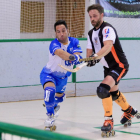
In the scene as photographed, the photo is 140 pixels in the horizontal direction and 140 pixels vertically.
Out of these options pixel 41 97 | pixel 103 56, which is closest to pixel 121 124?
pixel 103 56

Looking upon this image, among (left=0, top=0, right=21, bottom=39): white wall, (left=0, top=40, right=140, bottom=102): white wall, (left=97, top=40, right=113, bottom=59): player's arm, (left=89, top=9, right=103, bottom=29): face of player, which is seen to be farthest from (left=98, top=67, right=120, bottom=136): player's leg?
(left=0, top=0, right=21, bottom=39): white wall

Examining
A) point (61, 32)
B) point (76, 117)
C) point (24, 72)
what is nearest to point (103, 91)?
point (61, 32)

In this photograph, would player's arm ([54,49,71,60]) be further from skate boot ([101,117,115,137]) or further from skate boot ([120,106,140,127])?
skate boot ([120,106,140,127])

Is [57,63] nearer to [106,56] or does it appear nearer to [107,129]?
[106,56]

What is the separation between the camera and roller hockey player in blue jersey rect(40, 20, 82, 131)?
14.8 feet

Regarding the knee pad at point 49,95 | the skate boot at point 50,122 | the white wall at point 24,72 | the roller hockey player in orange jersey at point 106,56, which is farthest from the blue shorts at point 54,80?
the white wall at point 24,72

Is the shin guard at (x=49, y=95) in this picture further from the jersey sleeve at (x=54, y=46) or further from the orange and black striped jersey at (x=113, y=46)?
the orange and black striped jersey at (x=113, y=46)

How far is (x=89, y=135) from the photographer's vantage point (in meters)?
4.41

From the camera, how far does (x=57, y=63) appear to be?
15.6ft

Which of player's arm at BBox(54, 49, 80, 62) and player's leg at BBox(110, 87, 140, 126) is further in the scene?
player's leg at BBox(110, 87, 140, 126)

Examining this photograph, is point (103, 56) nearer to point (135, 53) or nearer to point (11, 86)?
point (11, 86)

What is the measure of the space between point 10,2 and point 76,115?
4.03 metres

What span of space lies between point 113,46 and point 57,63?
788 mm

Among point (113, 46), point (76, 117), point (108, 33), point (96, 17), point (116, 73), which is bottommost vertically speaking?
point (76, 117)
